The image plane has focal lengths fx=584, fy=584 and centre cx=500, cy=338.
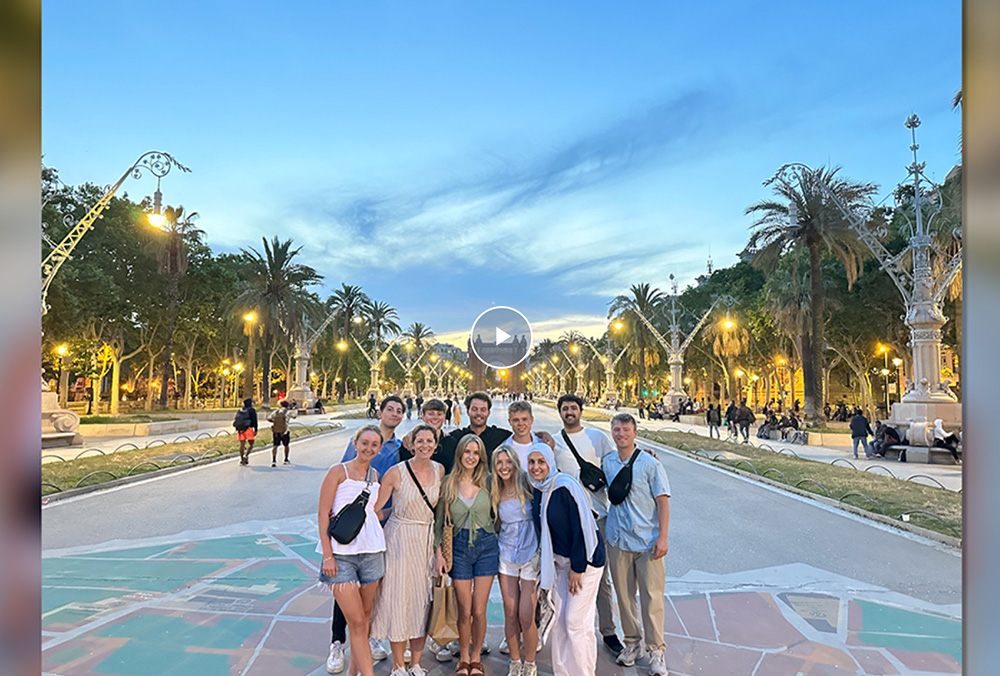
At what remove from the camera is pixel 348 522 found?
3.84 m

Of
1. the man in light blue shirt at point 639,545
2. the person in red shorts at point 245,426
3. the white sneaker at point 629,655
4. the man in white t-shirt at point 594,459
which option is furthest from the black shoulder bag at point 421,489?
the person in red shorts at point 245,426

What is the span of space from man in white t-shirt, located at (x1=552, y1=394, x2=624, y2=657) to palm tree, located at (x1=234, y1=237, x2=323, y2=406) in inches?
1488

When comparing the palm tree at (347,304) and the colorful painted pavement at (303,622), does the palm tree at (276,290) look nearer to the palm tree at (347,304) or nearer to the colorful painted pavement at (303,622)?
the palm tree at (347,304)

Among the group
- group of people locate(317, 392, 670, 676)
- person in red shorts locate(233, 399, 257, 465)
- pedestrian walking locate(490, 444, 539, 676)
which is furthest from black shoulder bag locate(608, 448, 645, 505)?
person in red shorts locate(233, 399, 257, 465)

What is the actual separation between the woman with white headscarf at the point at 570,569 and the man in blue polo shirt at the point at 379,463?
1.18 metres

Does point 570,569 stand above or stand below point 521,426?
below

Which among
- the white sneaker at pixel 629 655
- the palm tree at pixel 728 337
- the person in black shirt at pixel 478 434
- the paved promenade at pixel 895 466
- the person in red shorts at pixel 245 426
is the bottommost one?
the paved promenade at pixel 895 466

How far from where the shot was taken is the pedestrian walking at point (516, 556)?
4078 millimetres

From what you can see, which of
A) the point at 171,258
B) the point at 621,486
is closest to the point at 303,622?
the point at 621,486

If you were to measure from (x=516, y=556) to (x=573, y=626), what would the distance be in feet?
1.90

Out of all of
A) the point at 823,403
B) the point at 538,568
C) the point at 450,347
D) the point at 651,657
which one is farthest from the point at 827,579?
the point at 450,347

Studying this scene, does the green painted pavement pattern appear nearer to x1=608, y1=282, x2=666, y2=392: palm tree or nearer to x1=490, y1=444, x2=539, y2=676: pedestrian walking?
x1=490, y1=444, x2=539, y2=676: pedestrian walking

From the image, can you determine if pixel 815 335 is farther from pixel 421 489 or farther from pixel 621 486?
pixel 421 489
